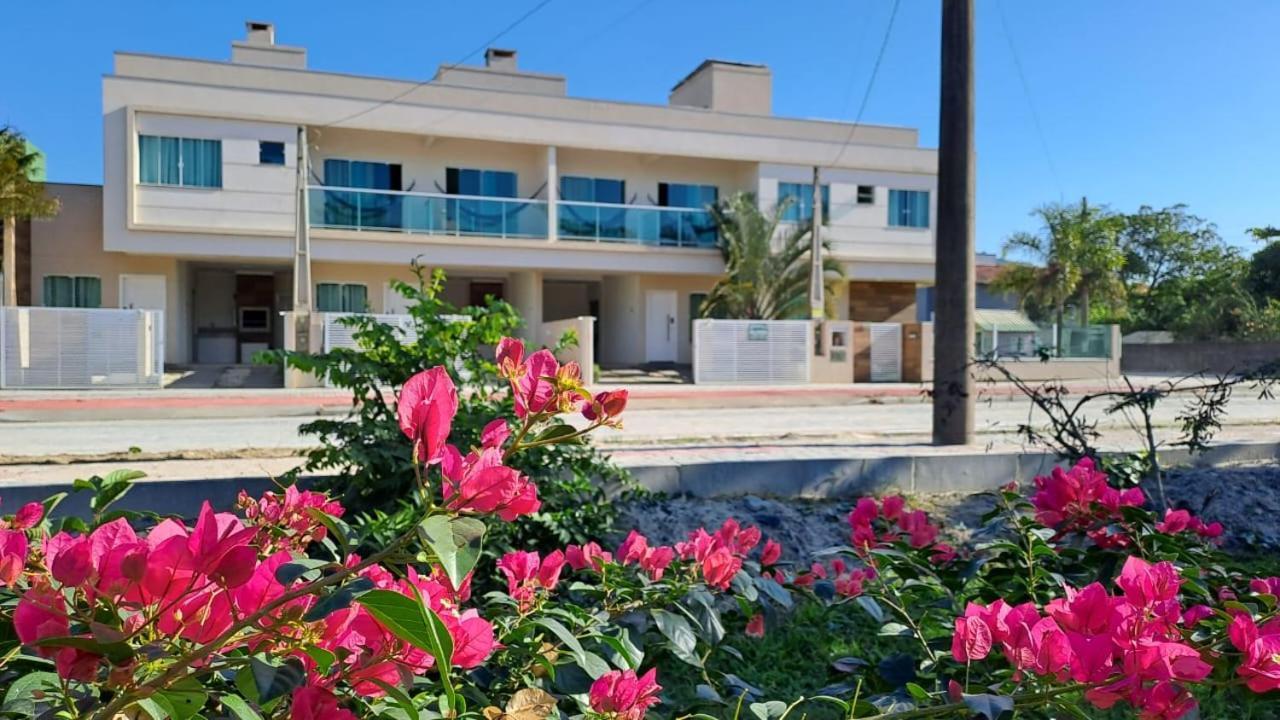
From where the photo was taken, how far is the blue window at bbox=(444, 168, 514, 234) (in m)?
24.5

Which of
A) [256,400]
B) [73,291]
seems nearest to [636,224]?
[256,400]

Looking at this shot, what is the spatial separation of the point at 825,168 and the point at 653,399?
1421 cm

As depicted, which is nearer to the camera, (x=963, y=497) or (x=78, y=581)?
(x=78, y=581)

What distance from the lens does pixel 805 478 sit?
5.41 m

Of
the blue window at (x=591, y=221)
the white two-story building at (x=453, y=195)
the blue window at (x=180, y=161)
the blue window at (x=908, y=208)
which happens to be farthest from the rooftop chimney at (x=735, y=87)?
the blue window at (x=180, y=161)

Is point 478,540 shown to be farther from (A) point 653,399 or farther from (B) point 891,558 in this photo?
(A) point 653,399

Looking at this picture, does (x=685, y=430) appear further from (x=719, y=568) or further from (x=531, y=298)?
(x=531, y=298)

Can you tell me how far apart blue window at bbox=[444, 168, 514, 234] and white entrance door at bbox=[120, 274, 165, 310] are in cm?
773

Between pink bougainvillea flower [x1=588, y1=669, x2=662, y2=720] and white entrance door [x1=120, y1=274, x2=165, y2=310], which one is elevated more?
white entrance door [x1=120, y1=274, x2=165, y2=310]

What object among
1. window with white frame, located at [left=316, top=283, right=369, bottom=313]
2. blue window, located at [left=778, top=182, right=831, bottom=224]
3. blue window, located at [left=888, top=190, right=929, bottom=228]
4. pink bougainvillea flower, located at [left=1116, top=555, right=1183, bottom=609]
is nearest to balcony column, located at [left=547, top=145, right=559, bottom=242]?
window with white frame, located at [left=316, top=283, right=369, bottom=313]

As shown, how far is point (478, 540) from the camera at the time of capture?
966mm

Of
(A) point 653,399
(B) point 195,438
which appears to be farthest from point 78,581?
(A) point 653,399

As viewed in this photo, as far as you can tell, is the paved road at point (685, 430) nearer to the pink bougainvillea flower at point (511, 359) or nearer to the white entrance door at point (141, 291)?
the pink bougainvillea flower at point (511, 359)

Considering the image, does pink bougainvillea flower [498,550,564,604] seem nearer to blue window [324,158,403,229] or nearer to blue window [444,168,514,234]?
blue window [324,158,403,229]
